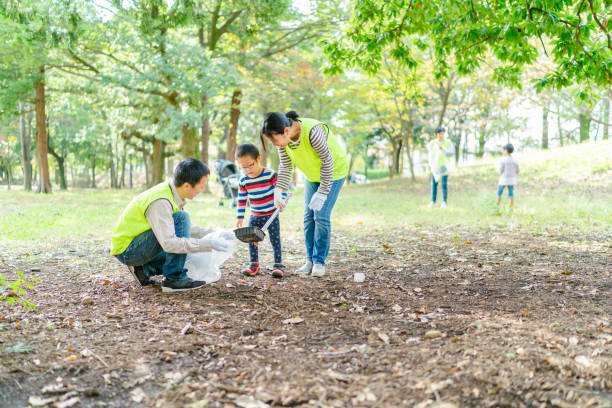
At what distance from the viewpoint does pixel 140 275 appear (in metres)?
3.53

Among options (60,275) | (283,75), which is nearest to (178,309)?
(60,275)

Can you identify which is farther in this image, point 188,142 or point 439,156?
point 188,142

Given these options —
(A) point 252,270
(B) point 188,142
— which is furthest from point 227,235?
(B) point 188,142

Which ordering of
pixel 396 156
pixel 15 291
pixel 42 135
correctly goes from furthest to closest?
1. pixel 396 156
2. pixel 42 135
3. pixel 15 291

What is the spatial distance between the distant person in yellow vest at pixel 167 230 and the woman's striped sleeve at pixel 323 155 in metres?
0.89

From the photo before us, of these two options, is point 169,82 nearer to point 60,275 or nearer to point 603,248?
point 60,275

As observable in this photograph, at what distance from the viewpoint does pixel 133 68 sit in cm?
1213

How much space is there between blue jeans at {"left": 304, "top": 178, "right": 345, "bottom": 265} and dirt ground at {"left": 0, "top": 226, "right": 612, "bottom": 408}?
0.27m

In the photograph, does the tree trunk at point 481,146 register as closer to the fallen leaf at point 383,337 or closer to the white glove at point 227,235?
the white glove at point 227,235

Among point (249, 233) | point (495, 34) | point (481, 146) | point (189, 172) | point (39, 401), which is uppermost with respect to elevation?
point (481, 146)

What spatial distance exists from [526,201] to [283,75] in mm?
10029

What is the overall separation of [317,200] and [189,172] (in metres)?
1.10

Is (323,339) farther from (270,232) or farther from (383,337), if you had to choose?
(270,232)

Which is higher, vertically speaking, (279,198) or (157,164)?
(157,164)
